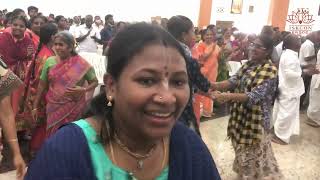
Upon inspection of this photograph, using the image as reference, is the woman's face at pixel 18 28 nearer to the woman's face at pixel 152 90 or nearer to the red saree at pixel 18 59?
the red saree at pixel 18 59

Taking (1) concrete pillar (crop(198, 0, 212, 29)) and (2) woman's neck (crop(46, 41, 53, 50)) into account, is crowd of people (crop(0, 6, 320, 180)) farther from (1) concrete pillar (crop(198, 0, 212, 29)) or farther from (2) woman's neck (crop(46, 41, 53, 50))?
(1) concrete pillar (crop(198, 0, 212, 29))

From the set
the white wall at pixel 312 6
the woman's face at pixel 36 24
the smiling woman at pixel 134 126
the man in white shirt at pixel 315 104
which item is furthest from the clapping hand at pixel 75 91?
the white wall at pixel 312 6

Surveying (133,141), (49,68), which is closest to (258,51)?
(49,68)

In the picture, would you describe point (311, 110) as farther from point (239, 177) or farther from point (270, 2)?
point (270, 2)

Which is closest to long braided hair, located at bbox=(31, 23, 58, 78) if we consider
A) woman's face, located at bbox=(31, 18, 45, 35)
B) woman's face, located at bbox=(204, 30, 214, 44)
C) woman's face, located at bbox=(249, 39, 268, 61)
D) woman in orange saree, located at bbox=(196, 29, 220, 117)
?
woman's face, located at bbox=(31, 18, 45, 35)

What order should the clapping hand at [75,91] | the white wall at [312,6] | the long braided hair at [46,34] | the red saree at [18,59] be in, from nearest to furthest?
the clapping hand at [75,91], the long braided hair at [46,34], the red saree at [18,59], the white wall at [312,6]

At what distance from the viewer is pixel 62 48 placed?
10.1ft

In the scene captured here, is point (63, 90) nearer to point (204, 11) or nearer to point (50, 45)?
point (50, 45)

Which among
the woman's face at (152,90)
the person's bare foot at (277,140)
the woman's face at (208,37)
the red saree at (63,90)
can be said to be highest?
the woman's face at (152,90)

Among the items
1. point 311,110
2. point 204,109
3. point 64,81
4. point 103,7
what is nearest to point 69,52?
point 64,81

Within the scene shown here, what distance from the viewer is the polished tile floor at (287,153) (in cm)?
379

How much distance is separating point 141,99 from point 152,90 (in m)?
0.03

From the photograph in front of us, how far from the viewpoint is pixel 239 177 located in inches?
137

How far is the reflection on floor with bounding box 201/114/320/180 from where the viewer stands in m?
3.82
